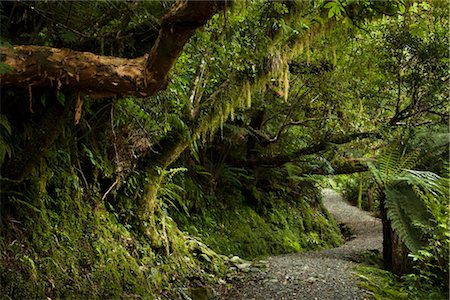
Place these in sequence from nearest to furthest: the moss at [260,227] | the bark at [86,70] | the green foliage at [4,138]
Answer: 1. the bark at [86,70]
2. the green foliage at [4,138]
3. the moss at [260,227]

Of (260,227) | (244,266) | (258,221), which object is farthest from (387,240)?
(258,221)

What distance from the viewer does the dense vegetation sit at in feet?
9.02

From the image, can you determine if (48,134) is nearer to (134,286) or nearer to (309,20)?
(134,286)

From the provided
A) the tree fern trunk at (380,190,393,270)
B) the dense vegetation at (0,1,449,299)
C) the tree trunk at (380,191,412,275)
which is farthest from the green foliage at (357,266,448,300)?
the tree fern trunk at (380,190,393,270)

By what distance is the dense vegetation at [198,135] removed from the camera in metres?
2.75

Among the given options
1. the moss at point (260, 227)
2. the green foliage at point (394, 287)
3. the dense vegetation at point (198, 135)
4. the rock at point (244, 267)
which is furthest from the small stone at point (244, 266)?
the green foliage at point (394, 287)

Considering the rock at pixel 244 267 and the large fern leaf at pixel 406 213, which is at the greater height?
the large fern leaf at pixel 406 213

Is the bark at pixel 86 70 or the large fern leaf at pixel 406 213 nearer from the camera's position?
the bark at pixel 86 70

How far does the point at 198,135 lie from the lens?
5.24m

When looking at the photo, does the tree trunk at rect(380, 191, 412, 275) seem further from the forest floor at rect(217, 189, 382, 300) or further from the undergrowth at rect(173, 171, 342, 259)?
the undergrowth at rect(173, 171, 342, 259)

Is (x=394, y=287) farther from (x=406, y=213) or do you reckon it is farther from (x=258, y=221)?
(x=258, y=221)

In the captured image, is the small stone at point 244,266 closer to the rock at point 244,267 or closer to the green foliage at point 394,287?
the rock at point 244,267

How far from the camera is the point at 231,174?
8102 mm

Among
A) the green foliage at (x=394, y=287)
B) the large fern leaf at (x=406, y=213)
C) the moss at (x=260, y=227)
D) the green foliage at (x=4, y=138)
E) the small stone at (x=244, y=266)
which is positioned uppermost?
the green foliage at (x=4, y=138)
